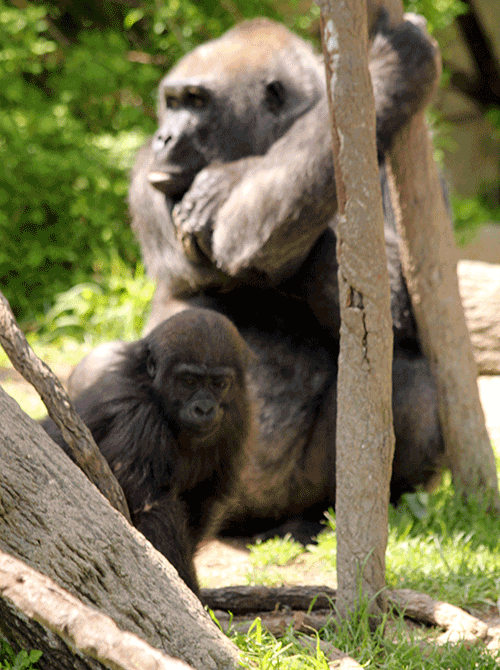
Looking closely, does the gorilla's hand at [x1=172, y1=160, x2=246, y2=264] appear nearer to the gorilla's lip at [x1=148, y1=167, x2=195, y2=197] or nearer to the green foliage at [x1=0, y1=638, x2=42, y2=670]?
the gorilla's lip at [x1=148, y1=167, x2=195, y2=197]

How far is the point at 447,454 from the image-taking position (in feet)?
10.3

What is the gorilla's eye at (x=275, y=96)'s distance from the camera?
10.5ft

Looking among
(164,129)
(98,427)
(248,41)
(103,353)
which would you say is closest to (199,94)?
(164,129)

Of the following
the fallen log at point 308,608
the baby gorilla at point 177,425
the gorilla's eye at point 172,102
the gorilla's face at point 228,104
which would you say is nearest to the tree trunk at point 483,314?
the gorilla's face at point 228,104

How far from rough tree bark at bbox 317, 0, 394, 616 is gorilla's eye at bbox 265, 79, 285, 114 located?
54.2 inches

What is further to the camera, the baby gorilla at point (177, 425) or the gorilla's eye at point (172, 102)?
the gorilla's eye at point (172, 102)

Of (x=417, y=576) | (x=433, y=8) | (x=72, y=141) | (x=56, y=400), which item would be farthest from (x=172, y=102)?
(x=433, y=8)

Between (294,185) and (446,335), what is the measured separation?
0.85m

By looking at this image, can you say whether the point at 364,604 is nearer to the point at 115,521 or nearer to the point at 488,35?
the point at 115,521

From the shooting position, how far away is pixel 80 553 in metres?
1.47

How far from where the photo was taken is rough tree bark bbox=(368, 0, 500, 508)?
2.98 m

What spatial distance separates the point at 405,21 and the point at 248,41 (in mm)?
777

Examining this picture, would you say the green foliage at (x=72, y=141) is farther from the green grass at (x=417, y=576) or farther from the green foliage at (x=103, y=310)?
the green grass at (x=417, y=576)

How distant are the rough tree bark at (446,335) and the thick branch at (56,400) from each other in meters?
1.64
